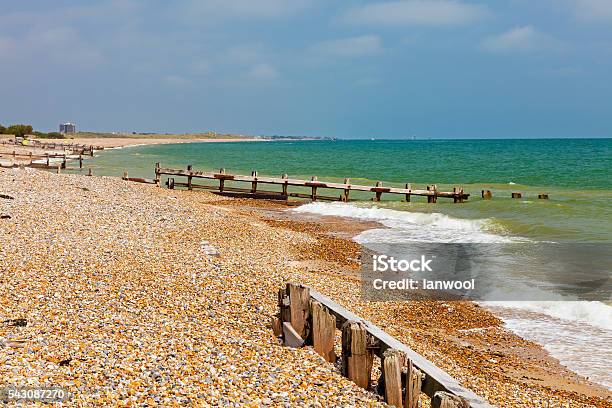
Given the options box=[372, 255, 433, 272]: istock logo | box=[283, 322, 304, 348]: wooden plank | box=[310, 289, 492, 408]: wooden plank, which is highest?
box=[310, 289, 492, 408]: wooden plank

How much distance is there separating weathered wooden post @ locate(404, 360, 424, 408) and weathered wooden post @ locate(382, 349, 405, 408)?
10 cm

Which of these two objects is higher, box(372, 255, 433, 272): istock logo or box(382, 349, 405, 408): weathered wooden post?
box(382, 349, 405, 408): weathered wooden post

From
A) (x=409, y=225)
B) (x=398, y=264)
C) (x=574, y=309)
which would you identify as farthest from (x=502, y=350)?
(x=409, y=225)

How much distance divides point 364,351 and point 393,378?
0.61m

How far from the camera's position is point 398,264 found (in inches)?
587

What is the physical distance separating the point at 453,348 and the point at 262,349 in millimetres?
3422

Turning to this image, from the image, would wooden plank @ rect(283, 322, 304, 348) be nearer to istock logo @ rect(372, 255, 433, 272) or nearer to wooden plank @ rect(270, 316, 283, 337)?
wooden plank @ rect(270, 316, 283, 337)

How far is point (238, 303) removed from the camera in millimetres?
8945

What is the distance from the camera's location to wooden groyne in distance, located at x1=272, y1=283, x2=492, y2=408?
5.38 metres

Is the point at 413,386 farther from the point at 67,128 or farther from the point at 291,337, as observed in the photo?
the point at 67,128

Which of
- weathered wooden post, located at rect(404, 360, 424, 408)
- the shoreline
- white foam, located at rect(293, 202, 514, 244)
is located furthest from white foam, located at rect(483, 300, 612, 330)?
white foam, located at rect(293, 202, 514, 244)

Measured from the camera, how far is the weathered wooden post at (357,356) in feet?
20.6

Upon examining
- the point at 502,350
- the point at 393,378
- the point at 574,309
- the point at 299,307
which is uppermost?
the point at 299,307

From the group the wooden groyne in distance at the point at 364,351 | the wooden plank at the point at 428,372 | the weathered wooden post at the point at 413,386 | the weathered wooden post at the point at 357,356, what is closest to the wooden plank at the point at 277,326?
the wooden groyne in distance at the point at 364,351
